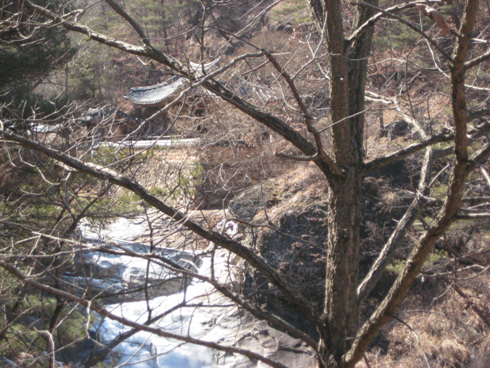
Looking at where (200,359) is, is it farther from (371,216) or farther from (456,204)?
(456,204)

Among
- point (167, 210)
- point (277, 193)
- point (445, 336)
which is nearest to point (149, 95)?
point (277, 193)

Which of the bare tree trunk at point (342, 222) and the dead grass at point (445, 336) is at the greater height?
the bare tree trunk at point (342, 222)

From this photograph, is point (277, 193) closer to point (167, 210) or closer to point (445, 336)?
point (445, 336)

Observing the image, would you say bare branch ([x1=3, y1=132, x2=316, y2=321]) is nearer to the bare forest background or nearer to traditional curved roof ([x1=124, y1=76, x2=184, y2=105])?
the bare forest background

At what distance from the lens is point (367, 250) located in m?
7.92

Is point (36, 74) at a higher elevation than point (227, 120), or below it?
below

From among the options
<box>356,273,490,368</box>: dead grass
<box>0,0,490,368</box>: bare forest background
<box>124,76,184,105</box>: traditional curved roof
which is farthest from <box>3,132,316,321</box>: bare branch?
<box>124,76,184,105</box>: traditional curved roof

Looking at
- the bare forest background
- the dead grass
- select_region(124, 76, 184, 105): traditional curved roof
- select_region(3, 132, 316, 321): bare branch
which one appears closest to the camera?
the bare forest background

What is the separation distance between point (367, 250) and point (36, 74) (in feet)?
18.7

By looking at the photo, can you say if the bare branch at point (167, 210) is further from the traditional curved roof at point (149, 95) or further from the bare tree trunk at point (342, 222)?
the traditional curved roof at point (149, 95)

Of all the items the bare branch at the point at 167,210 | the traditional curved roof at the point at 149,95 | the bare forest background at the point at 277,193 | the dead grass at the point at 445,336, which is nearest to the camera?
the bare forest background at the point at 277,193

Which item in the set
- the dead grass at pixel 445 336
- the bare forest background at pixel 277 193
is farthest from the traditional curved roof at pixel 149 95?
the dead grass at pixel 445 336

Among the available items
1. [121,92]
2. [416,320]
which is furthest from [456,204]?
[121,92]

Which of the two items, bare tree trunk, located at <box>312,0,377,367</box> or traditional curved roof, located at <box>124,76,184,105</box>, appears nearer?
bare tree trunk, located at <box>312,0,377,367</box>
